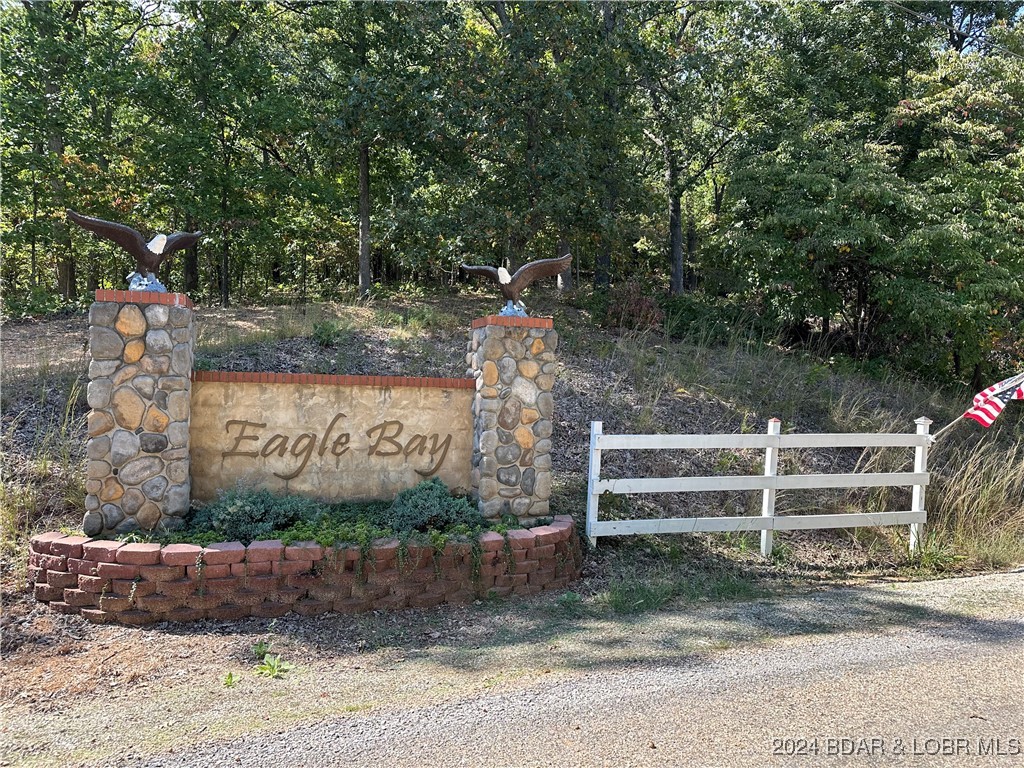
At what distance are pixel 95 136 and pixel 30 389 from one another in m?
8.32

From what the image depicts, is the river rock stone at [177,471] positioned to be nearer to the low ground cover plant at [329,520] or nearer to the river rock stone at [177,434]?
the river rock stone at [177,434]

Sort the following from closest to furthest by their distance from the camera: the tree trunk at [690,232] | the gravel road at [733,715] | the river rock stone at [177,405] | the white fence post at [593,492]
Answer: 1. the gravel road at [733,715]
2. the river rock stone at [177,405]
3. the white fence post at [593,492]
4. the tree trunk at [690,232]

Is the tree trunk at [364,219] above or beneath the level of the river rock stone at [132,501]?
above

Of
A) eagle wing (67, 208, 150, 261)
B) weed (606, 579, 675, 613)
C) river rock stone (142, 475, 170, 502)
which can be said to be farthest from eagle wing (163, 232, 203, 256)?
weed (606, 579, 675, 613)

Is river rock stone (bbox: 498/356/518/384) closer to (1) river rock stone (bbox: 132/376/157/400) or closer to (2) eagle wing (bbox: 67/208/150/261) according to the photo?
(1) river rock stone (bbox: 132/376/157/400)

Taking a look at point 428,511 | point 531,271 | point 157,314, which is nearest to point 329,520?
point 428,511

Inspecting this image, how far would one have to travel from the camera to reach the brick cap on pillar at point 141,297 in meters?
5.07

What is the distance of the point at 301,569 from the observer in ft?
16.3

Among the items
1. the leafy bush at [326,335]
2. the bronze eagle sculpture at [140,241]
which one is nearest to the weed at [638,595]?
the bronze eagle sculpture at [140,241]

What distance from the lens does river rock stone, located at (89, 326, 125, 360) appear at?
5078 millimetres

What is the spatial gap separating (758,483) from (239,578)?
4.47 meters

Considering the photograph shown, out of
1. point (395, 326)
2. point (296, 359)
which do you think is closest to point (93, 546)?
point (296, 359)

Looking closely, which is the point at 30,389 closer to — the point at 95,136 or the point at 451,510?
the point at 451,510

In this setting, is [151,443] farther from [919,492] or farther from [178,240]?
[919,492]
